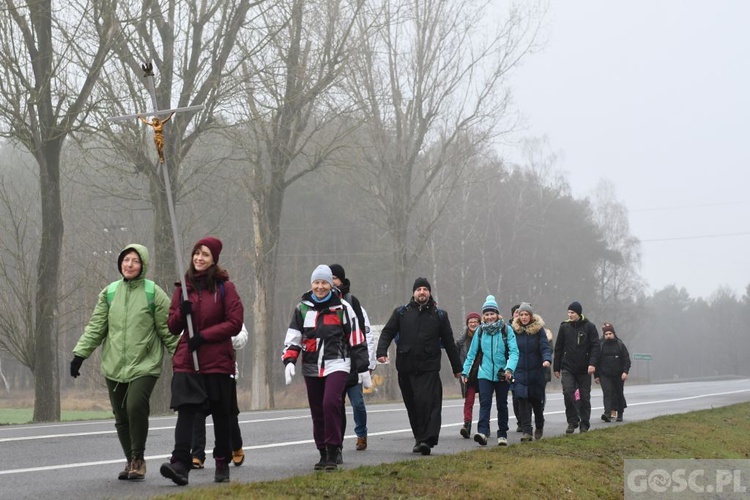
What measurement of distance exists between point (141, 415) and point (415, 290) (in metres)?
4.32

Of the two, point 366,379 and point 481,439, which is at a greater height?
point 366,379

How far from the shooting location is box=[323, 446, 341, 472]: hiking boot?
10148 mm

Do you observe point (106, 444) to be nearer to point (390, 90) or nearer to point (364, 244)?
point (390, 90)

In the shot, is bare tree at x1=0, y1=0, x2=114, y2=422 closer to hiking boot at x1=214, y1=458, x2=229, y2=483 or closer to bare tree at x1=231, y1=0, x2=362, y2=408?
bare tree at x1=231, y1=0, x2=362, y2=408

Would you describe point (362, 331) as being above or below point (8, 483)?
above

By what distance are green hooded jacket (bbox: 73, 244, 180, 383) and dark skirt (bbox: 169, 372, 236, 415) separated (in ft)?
1.45

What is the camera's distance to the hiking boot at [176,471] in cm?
856

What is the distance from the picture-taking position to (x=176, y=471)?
28.3ft

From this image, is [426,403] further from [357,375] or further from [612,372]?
[612,372]

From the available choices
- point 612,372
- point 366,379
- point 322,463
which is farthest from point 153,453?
point 612,372

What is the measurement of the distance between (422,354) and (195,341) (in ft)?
13.9

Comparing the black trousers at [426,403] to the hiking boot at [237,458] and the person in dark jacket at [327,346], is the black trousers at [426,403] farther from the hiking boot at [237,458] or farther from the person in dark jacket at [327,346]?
the hiking boot at [237,458]

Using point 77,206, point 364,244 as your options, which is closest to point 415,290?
point 77,206

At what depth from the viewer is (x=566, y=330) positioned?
17016 mm
